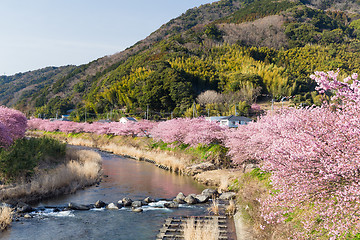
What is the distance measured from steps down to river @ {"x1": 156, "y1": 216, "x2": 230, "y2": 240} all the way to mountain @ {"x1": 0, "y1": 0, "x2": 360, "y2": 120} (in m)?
68.0

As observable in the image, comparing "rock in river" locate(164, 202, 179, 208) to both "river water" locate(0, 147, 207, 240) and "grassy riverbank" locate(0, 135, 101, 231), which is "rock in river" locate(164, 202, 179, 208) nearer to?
"river water" locate(0, 147, 207, 240)

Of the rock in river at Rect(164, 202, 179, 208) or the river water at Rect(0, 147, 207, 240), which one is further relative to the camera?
the rock in river at Rect(164, 202, 179, 208)

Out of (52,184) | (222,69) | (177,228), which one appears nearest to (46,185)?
(52,184)

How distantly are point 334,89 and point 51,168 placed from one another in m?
26.2

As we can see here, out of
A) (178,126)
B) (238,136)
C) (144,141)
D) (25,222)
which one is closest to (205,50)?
(144,141)

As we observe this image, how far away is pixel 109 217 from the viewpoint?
17500 millimetres

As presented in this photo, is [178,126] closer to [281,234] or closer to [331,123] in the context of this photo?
[281,234]

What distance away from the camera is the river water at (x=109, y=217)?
14.8 m

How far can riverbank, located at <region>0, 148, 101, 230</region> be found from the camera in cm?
1919

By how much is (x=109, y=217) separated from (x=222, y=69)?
109654 mm

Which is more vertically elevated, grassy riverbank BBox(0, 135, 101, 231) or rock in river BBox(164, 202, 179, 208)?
grassy riverbank BBox(0, 135, 101, 231)

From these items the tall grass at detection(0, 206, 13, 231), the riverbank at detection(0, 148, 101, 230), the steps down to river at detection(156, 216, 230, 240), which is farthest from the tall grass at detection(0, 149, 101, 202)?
the steps down to river at detection(156, 216, 230, 240)

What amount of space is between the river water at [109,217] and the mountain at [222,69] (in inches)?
2342

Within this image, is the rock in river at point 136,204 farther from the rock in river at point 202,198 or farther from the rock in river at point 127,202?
the rock in river at point 202,198
